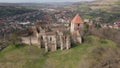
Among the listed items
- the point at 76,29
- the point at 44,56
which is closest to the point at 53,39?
the point at 44,56

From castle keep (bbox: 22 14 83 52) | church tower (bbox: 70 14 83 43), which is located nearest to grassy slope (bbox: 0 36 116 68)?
castle keep (bbox: 22 14 83 52)

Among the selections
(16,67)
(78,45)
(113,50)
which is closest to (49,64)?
(16,67)

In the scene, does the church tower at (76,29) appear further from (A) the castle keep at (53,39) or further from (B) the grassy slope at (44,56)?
(B) the grassy slope at (44,56)

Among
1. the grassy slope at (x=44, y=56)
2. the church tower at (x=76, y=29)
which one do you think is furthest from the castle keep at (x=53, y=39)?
the grassy slope at (x=44, y=56)

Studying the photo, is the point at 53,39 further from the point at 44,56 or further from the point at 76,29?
the point at 76,29

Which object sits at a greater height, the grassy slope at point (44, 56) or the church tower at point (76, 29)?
the church tower at point (76, 29)

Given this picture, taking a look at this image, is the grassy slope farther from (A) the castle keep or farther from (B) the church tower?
(B) the church tower

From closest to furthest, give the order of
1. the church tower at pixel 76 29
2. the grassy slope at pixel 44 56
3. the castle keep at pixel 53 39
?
the grassy slope at pixel 44 56, the castle keep at pixel 53 39, the church tower at pixel 76 29

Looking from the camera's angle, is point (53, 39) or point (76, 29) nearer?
point (53, 39)
